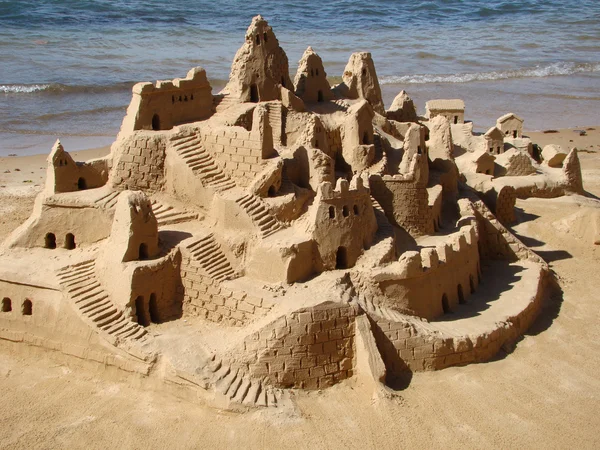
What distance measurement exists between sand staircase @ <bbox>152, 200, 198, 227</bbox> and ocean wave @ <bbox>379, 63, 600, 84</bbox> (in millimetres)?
32225

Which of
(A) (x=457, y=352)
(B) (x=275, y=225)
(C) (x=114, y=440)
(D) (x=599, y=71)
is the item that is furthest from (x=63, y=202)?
(D) (x=599, y=71)

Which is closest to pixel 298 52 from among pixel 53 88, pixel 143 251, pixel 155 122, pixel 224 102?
pixel 53 88

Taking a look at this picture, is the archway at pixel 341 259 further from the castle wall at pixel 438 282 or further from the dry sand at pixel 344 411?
the dry sand at pixel 344 411

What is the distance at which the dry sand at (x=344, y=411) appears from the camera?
1523 cm

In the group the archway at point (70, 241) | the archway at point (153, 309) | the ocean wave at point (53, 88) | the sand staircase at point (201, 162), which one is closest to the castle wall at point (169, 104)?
the sand staircase at point (201, 162)

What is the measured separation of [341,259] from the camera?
18.2m

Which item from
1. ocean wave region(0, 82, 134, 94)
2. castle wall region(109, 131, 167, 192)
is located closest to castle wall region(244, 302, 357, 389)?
castle wall region(109, 131, 167, 192)

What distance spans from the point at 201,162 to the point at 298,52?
1395 inches

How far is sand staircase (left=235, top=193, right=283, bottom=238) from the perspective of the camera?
1825cm

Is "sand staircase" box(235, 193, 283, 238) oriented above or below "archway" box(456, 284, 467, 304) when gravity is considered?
above

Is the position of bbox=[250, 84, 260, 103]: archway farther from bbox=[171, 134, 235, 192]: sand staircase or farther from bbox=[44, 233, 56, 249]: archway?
bbox=[44, 233, 56, 249]: archway

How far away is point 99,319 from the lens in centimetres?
1734

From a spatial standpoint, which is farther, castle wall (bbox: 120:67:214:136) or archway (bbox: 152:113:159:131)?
archway (bbox: 152:113:159:131)

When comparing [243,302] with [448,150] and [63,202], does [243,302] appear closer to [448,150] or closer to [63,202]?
[63,202]
